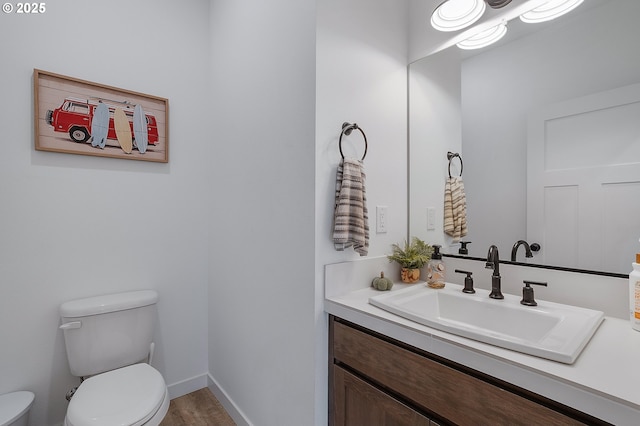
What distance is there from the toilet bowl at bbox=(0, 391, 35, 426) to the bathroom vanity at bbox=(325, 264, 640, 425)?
138cm

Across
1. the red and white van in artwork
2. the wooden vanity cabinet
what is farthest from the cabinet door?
the red and white van in artwork

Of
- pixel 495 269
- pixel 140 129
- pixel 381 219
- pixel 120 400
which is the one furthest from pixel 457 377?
pixel 140 129

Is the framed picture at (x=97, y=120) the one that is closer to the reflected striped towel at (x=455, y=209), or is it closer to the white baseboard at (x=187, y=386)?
the white baseboard at (x=187, y=386)

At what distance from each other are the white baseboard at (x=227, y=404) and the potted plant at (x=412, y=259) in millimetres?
1162

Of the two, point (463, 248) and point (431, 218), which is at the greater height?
point (431, 218)

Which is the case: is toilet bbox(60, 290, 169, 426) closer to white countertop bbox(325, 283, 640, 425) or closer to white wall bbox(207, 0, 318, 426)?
white wall bbox(207, 0, 318, 426)

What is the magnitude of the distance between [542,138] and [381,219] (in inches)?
28.4

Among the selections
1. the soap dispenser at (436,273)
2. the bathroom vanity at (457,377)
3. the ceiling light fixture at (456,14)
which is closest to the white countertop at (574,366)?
the bathroom vanity at (457,377)

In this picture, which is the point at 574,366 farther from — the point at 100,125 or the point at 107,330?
the point at 100,125

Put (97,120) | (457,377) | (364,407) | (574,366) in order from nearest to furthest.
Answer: (574,366)
(457,377)
(364,407)
(97,120)

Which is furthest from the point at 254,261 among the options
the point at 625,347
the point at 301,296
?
the point at 625,347

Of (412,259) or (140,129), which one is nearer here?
(412,259)

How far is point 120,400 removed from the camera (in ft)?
4.14

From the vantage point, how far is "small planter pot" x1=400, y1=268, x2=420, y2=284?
4.83 ft
